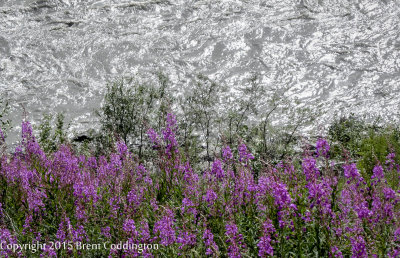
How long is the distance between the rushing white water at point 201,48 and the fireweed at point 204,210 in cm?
1341

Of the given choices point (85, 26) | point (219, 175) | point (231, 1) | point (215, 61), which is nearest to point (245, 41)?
point (215, 61)

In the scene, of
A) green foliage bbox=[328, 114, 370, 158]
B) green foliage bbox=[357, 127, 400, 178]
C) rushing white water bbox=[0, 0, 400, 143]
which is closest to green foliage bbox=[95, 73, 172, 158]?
rushing white water bbox=[0, 0, 400, 143]

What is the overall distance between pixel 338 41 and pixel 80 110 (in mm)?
15341

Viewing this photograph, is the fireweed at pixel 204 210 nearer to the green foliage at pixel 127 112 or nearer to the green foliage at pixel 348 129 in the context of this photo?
the green foliage at pixel 127 112

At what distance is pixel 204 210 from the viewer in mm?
4945

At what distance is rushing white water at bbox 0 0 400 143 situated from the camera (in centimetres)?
1995

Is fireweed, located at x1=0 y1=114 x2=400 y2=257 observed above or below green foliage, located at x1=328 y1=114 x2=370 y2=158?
above

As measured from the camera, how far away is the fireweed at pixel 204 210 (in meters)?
3.69

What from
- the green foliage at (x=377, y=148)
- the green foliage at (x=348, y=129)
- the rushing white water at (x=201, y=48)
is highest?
the rushing white water at (x=201, y=48)

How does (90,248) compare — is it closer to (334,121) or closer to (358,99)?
(334,121)

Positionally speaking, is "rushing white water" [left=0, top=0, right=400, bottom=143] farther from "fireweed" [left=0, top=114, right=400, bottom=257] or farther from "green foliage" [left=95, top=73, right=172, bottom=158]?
"fireweed" [left=0, top=114, right=400, bottom=257]

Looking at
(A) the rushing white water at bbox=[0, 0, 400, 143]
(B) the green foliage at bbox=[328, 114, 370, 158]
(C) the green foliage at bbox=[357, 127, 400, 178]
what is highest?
(A) the rushing white water at bbox=[0, 0, 400, 143]

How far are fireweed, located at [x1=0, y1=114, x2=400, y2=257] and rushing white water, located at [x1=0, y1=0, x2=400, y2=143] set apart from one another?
13.4 meters

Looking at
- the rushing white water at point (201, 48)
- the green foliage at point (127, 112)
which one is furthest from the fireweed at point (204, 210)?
the rushing white water at point (201, 48)
